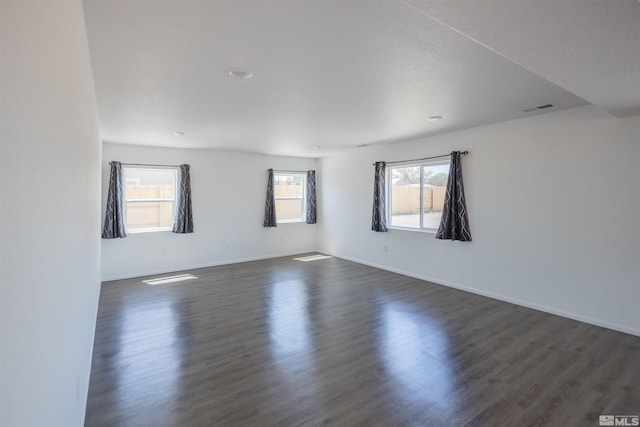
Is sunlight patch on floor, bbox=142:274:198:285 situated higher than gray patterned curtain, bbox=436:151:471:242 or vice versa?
gray patterned curtain, bbox=436:151:471:242

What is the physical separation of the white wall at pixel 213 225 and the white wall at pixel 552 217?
3420mm

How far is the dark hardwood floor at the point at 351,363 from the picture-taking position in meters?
2.28

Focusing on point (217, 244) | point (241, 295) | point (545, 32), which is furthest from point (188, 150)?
point (545, 32)

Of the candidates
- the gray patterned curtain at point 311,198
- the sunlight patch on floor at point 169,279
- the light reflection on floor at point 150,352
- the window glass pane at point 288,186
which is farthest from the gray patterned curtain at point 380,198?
the light reflection on floor at point 150,352

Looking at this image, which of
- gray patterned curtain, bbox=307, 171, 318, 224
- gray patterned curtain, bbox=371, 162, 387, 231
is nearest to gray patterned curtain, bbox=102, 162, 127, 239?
gray patterned curtain, bbox=307, 171, 318, 224

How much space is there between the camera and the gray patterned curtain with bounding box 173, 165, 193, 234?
6.42 meters

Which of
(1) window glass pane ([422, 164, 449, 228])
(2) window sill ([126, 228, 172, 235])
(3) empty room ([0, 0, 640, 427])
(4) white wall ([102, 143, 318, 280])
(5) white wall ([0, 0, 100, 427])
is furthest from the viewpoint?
(2) window sill ([126, 228, 172, 235])

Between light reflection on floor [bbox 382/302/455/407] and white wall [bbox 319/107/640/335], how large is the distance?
60.6 inches

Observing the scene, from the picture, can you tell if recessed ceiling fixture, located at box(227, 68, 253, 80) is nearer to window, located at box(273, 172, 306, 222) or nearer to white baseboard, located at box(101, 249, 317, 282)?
white baseboard, located at box(101, 249, 317, 282)

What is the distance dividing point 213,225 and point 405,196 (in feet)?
12.8

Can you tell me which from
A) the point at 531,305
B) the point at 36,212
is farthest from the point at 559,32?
the point at 531,305

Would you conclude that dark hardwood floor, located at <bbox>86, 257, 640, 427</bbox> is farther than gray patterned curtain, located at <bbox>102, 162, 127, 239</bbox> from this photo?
No

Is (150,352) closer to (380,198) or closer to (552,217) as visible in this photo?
(380,198)

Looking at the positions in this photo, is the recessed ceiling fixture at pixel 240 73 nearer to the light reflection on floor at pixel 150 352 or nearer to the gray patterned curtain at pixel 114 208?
the light reflection on floor at pixel 150 352
